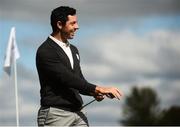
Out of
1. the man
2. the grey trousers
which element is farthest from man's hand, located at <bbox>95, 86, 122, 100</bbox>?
the grey trousers

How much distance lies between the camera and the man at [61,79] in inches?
155

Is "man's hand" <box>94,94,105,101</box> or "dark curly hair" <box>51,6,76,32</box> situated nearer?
"man's hand" <box>94,94,105,101</box>

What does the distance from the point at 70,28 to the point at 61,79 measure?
34 cm

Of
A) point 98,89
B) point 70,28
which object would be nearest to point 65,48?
point 70,28

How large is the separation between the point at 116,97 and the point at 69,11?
0.68 m

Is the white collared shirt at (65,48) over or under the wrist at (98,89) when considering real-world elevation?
over

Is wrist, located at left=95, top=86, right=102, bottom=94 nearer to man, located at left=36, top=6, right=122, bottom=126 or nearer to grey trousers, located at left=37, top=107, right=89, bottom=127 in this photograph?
man, located at left=36, top=6, right=122, bottom=126

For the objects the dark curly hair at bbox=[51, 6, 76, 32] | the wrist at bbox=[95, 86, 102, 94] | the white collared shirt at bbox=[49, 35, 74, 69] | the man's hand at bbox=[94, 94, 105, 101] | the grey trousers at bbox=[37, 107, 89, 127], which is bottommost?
the grey trousers at bbox=[37, 107, 89, 127]

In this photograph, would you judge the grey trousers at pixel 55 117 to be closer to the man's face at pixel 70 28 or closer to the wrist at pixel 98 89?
the wrist at pixel 98 89

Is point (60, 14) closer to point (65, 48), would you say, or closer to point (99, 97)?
point (65, 48)

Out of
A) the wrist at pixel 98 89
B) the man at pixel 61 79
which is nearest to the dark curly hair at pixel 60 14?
the man at pixel 61 79

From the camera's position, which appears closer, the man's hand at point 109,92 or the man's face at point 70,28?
the man's hand at point 109,92

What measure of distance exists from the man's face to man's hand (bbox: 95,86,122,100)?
388mm

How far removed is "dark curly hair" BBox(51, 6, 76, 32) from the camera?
407cm
